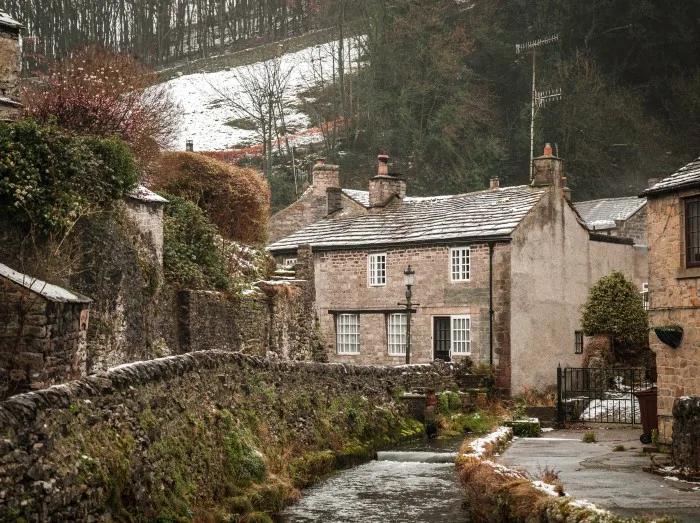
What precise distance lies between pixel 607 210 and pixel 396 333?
18682 millimetres

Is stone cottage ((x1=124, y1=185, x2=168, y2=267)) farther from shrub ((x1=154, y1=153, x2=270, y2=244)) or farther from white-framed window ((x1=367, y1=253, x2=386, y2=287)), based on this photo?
white-framed window ((x1=367, y1=253, x2=386, y2=287))

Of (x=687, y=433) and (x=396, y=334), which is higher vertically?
(x=396, y=334)

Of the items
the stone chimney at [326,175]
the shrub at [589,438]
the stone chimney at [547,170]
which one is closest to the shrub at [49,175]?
the shrub at [589,438]

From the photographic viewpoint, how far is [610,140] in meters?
59.8

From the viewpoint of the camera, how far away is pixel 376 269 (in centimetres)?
Result: 3684

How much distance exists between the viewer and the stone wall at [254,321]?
25.1 m

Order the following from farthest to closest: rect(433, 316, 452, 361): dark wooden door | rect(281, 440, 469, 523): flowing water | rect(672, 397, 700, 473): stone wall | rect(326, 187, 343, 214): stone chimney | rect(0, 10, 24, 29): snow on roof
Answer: rect(326, 187, 343, 214): stone chimney → rect(433, 316, 452, 361): dark wooden door → rect(0, 10, 24, 29): snow on roof → rect(281, 440, 469, 523): flowing water → rect(672, 397, 700, 473): stone wall

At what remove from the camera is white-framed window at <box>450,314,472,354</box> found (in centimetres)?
3416

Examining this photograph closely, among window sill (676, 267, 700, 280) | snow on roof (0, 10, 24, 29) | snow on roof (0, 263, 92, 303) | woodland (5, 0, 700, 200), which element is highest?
woodland (5, 0, 700, 200)

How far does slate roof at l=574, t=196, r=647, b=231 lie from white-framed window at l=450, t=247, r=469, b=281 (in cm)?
1417

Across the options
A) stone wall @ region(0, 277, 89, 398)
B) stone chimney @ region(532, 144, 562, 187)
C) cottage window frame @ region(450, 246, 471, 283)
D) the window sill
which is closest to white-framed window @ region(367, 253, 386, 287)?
cottage window frame @ region(450, 246, 471, 283)

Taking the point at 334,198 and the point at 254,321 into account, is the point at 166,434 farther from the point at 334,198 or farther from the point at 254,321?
the point at 334,198

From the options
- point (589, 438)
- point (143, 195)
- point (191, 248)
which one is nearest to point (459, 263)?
point (191, 248)

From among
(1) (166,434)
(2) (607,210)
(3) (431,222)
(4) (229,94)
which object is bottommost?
(1) (166,434)
